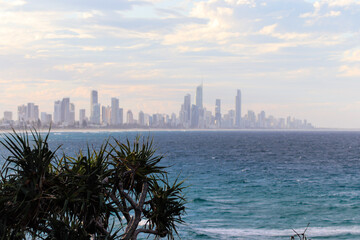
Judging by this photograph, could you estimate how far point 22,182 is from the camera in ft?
30.2

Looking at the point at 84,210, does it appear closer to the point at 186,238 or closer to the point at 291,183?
the point at 186,238

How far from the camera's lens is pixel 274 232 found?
3241cm

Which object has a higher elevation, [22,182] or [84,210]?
[22,182]

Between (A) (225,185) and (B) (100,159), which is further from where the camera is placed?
(A) (225,185)

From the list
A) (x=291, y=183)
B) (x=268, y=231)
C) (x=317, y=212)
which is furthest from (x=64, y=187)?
(x=291, y=183)

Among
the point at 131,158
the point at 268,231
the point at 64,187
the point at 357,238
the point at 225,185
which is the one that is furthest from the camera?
the point at 225,185

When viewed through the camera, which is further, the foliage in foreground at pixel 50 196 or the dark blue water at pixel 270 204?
the dark blue water at pixel 270 204

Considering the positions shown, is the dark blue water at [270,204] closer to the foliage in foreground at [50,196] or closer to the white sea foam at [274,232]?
the white sea foam at [274,232]

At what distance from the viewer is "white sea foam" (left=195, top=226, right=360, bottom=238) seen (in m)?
31.6

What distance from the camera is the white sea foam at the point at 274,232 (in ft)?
104

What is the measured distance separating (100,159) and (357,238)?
25507mm

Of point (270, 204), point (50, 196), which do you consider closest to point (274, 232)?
point (270, 204)

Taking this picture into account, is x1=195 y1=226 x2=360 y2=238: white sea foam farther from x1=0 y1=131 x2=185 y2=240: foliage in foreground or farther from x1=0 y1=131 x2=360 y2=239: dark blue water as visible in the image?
x1=0 y1=131 x2=185 y2=240: foliage in foreground

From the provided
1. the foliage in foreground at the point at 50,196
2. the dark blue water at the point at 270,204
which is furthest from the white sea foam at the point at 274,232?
the foliage in foreground at the point at 50,196
